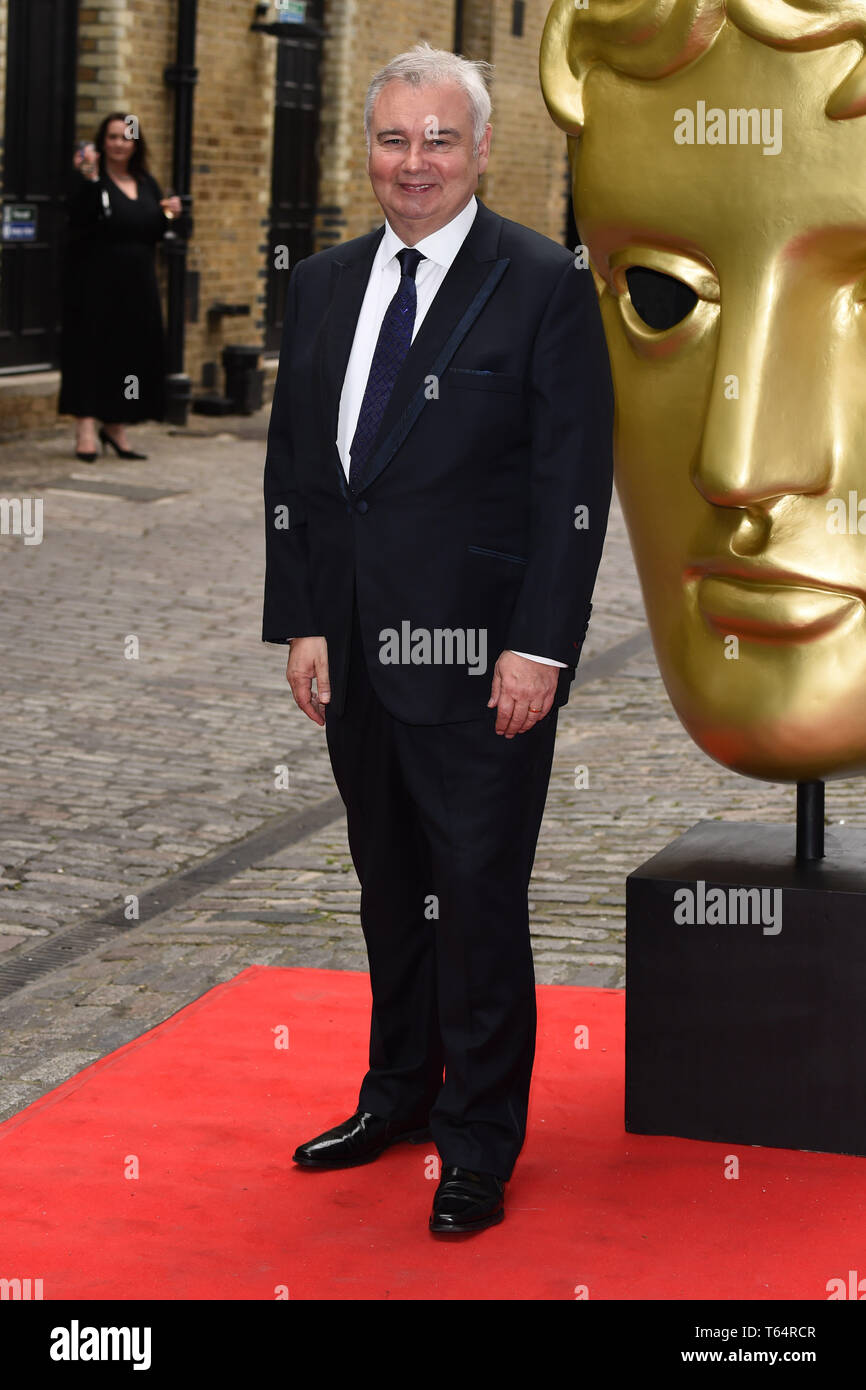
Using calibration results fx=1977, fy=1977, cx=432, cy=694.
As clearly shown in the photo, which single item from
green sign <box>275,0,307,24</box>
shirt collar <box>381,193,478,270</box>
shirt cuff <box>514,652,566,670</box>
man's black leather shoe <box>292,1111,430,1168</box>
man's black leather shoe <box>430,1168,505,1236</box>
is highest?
green sign <box>275,0,307,24</box>

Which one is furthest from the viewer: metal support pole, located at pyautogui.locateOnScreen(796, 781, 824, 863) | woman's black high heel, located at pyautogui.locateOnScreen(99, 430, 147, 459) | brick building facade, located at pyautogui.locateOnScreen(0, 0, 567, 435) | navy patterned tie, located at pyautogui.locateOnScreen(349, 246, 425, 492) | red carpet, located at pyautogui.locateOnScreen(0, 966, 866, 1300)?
brick building facade, located at pyautogui.locateOnScreen(0, 0, 567, 435)

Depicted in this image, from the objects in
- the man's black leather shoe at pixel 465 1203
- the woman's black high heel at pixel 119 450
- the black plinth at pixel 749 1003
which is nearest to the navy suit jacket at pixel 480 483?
the black plinth at pixel 749 1003

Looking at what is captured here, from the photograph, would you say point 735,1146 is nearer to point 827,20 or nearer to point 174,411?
point 827,20

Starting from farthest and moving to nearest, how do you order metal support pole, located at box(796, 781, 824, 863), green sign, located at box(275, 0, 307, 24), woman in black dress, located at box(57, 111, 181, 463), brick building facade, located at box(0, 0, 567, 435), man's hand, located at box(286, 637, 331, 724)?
green sign, located at box(275, 0, 307, 24) < brick building facade, located at box(0, 0, 567, 435) < woman in black dress, located at box(57, 111, 181, 463) < metal support pole, located at box(796, 781, 824, 863) < man's hand, located at box(286, 637, 331, 724)

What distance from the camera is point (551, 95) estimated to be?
354cm

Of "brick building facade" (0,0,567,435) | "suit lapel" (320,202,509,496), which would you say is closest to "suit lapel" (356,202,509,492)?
"suit lapel" (320,202,509,496)

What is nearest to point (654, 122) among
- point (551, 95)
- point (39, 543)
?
point (551, 95)

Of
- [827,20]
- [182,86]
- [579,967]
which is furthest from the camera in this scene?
[182,86]

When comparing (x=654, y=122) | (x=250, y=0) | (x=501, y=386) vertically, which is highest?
(x=250, y=0)

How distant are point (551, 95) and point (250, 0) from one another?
13119 mm

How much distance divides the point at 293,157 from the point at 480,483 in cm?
1483

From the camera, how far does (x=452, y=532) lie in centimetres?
343

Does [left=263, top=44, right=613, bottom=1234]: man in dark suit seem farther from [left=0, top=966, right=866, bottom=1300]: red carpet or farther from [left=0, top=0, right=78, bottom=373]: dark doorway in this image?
[left=0, top=0, right=78, bottom=373]: dark doorway

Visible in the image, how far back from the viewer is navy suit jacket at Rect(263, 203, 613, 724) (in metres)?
3.37
